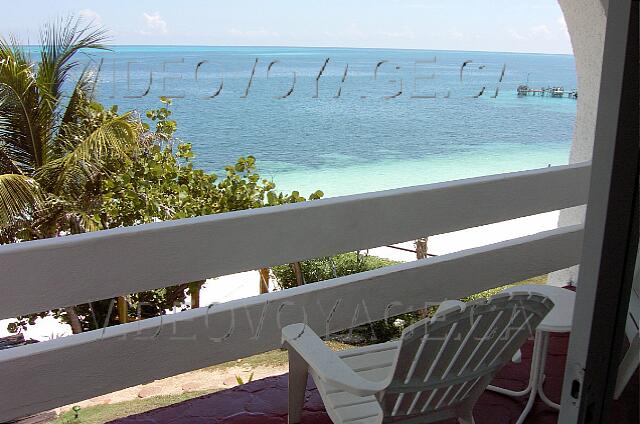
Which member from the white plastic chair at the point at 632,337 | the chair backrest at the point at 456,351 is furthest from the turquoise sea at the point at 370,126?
the white plastic chair at the point at 632,337

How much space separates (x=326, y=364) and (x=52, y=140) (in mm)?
8826

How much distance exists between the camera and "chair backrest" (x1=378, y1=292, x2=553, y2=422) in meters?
1.91

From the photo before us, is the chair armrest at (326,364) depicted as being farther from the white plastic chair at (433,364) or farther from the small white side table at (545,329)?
the small white side table at (545,329)

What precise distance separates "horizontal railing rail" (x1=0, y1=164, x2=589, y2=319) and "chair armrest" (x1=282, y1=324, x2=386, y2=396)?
2.02 ft

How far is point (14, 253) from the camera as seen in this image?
225 centimetres

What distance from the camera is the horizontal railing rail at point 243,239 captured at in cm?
232

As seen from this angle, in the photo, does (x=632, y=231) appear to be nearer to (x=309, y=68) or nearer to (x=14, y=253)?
(x=14, y=253)

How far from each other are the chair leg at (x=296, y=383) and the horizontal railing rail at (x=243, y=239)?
517 millimetres

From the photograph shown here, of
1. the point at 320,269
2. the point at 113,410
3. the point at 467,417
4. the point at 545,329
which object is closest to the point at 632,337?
the point at 467,417

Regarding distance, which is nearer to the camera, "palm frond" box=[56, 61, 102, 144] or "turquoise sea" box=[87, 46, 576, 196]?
"palm frond" box=[56, 61, 102, 144]

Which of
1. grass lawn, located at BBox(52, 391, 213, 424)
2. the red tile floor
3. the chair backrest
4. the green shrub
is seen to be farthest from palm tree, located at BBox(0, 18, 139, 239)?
the chair backrest

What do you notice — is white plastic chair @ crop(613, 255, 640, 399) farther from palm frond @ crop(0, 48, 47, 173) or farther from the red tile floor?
palm frond @ crop(0, 48, 47, 173)

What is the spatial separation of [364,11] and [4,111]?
16.8 m

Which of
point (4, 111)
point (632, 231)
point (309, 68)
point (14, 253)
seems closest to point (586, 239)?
point (632, 231)
